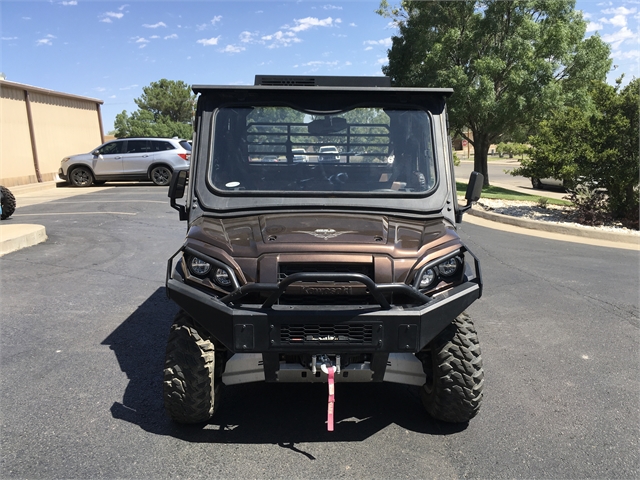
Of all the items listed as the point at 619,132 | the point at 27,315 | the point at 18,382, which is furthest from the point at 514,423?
the point at 619,132

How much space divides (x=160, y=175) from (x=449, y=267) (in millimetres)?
16802

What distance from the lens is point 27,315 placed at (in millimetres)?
5754

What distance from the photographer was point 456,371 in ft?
11.0

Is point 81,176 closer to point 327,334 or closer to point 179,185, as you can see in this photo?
point 179,185

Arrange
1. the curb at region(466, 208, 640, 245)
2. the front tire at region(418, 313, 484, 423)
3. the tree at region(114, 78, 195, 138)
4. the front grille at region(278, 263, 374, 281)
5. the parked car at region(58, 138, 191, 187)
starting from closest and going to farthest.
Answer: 1. the front grille at region(278, 263, 374, 281)
2. the front tire at region(418, 313, 484, 423)
3. the curb at region(466, 208, 640, 245)
4. the parked car at region(58, 138, 191, 187)
5. the tree at region(114, 78, 195, 138)

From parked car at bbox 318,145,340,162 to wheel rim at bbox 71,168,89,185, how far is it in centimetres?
1712

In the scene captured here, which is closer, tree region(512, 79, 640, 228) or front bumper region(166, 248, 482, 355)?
front bumper region(166, 248, 482, 355)

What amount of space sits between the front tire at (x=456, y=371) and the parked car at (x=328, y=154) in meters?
1.46

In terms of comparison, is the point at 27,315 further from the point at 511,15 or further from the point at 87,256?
the point at 511,15

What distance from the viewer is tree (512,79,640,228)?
11.0 metres

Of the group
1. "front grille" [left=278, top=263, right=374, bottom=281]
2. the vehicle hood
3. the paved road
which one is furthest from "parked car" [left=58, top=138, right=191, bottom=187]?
"front grille" [left=278, top=263, right=374, bottom=281]

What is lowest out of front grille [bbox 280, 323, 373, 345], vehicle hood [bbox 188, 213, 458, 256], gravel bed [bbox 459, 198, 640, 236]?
gravel bed [bbox 459, 198, 640, 236]

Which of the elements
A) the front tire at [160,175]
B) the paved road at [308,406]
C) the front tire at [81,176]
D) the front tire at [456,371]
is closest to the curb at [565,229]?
the paved road at [308,406]

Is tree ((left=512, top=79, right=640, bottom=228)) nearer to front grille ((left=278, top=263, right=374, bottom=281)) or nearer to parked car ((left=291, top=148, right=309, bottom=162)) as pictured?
parked car ((left=291, top=148, right=309, bottom=162))
